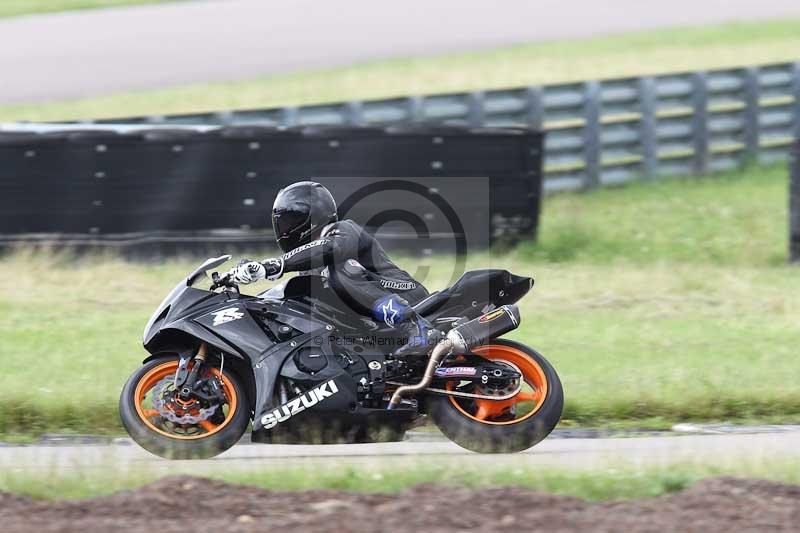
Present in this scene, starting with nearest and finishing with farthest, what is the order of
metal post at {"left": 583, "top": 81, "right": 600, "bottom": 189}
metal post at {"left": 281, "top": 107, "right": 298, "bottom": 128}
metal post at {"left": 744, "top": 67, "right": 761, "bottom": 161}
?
metal post at {"left": 281, "top": 107, "right": 298, "bottom": 128} → metal post at {"left": 583, "top": 81, "right": 600, "bottom": 189} → metal post at {"left": 744, "top": 67, "right": 761, "bottom": 161}

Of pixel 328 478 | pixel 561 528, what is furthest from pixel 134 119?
pixel 561 528

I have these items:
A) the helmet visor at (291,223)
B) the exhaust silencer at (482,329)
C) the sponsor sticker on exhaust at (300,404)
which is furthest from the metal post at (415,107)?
the sponsor sticker on exhaust at (300,404)

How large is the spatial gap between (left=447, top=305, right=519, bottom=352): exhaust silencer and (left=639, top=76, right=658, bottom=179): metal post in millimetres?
11089

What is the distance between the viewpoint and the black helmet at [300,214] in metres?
7.86

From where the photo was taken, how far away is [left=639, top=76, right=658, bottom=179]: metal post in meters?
18.1

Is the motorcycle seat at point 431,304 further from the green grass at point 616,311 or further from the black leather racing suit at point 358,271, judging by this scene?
the green grass at point 616,311

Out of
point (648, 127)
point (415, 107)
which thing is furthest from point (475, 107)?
point (648, 127)

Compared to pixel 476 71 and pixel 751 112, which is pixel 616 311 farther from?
pixel 476 71

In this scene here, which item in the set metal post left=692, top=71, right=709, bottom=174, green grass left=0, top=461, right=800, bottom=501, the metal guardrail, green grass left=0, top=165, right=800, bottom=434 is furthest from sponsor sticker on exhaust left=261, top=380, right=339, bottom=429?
metal post left=692, top=71, right=709, bottom=174

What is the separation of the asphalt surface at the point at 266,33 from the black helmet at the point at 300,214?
1495cm

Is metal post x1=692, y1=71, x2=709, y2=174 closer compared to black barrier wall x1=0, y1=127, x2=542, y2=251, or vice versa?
black barrier wall x1=0, y1=127, x2=542, y2=251

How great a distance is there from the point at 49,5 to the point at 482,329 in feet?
74.9

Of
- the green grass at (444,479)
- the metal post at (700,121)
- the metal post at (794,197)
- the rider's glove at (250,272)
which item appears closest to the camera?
the green grass at (444,479)

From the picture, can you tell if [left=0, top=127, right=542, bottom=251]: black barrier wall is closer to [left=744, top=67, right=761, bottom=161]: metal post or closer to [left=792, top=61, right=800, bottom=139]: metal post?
[left=744, top=67, right=761, bottom=161]: metal post
